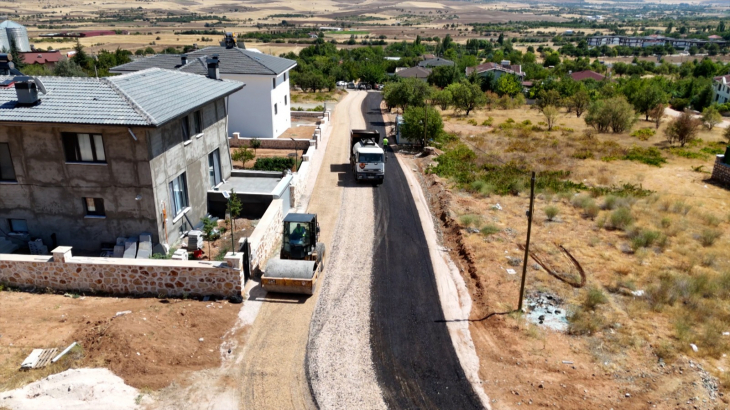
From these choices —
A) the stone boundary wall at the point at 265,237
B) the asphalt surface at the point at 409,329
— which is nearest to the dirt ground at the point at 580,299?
the asphalt surface at the point at 409,329

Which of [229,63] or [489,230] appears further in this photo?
[229,63]

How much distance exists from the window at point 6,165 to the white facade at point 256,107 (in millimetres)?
20249

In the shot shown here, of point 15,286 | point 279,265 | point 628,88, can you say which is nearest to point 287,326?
point 279,265

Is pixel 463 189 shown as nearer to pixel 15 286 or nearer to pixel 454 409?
pixel 454 409

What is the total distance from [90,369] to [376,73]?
76865mm

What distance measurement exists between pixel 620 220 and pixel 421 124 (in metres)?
17.9

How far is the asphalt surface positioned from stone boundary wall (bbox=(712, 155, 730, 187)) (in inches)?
857

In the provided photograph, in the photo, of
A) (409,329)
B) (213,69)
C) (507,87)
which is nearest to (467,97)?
(507,87)

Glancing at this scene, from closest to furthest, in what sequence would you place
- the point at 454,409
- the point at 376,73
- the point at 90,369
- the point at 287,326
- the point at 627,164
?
the point at 454,409, the point at 90,369, the point at 287,326, the point at 627,164, the point at 376,73

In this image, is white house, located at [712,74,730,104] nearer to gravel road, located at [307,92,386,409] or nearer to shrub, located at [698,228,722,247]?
shrub, located at [698,228,722,247]

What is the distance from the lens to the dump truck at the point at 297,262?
1764 centimetres

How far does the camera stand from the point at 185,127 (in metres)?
22.6

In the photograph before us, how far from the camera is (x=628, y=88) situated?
207 feet

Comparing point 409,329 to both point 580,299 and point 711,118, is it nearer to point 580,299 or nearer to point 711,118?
point 580,299
